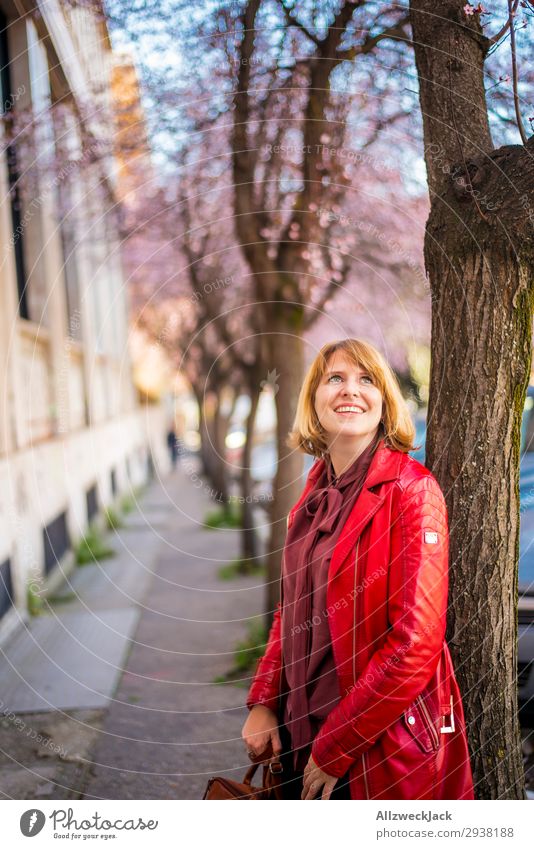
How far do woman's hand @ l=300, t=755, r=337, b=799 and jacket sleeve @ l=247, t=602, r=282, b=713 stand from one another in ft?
1.07

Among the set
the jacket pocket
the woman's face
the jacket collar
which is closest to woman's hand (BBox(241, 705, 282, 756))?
the jacket pocket

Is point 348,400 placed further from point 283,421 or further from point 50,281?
point 50,281

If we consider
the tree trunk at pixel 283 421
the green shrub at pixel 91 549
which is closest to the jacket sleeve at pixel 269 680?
the tree trunk at pixel 283 421

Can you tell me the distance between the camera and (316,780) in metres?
2.38

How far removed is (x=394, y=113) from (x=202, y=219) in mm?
5490

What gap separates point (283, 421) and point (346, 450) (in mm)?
4359

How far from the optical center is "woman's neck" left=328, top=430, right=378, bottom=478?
2588 millimetres

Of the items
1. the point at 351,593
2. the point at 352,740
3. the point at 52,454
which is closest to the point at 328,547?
the point at 351,593

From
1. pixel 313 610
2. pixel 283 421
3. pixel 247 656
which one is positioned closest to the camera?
pixel 313 610

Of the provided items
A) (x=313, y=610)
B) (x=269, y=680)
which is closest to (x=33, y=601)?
(x=269, y=680)

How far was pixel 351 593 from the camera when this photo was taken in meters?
2.30

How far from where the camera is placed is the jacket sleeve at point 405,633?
219cm

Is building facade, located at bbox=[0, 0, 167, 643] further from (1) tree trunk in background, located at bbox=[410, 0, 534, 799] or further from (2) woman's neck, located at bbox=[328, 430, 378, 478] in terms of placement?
(2) woman's neck, located at bbox=[328, 430, 378, 478]
